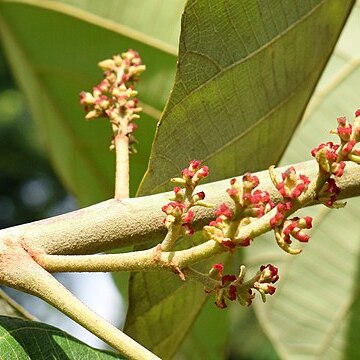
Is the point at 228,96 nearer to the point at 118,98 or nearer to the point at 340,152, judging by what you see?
the point at 118,98

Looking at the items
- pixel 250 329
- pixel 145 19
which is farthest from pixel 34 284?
pixel 250 329

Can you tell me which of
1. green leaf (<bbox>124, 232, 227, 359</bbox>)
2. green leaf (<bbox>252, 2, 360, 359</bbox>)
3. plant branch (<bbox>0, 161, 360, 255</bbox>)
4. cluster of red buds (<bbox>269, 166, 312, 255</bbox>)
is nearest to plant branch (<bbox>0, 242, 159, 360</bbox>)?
plant branch (<bbox>0, 161, 360, 255</bbox>)

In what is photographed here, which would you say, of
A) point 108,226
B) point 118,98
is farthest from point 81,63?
point 108,226

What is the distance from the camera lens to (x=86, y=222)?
787 millimetres

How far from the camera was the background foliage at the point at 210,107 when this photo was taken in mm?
886

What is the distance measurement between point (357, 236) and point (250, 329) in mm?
614

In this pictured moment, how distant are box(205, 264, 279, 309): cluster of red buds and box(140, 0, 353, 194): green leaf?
0.21 metres

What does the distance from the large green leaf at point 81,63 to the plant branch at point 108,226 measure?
1.70ft

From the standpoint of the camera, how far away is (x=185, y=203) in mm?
707

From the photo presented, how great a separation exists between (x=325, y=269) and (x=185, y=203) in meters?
Result: 0.84

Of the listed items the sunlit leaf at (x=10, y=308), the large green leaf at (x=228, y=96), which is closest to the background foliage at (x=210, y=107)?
the large green leaf at (x=228, y=96)

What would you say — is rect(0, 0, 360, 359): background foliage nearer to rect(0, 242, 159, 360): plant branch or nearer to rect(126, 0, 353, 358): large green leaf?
rect(126, 0, 353, 358): large green leaf

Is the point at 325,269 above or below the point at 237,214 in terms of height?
above

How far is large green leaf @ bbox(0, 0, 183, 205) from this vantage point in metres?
1.31
